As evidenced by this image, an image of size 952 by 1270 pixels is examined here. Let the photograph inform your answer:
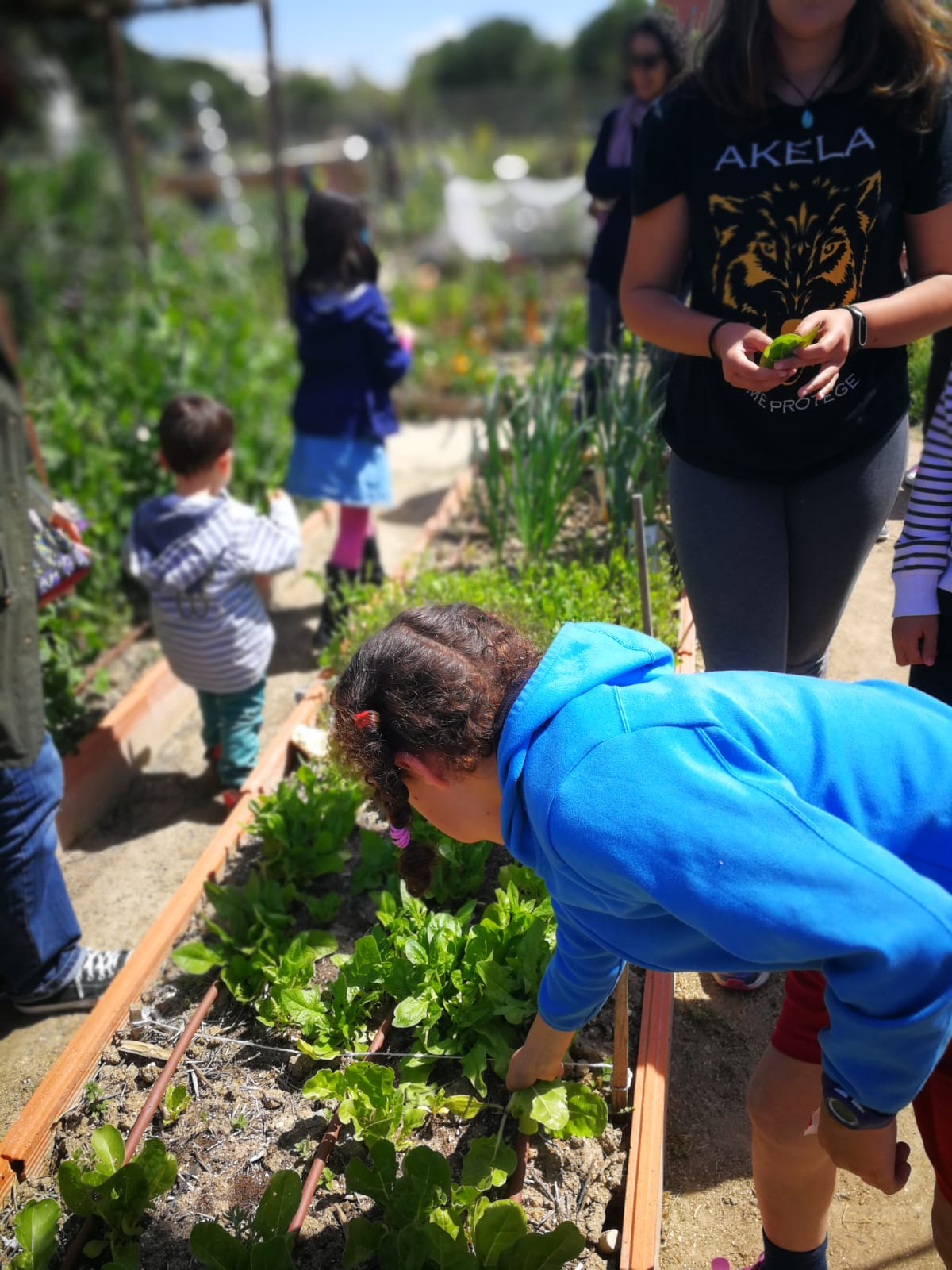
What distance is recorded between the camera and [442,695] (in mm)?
1320

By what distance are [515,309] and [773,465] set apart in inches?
240

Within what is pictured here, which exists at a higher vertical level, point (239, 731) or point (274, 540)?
point (274, 540)

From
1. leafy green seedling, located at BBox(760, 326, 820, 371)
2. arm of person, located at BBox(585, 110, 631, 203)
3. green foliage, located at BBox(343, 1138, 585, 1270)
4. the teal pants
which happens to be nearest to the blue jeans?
the teal pants

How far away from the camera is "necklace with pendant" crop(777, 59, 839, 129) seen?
1.62 meters

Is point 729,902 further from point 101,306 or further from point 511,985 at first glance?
point 101,306

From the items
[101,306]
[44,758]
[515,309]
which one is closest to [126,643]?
[44,758]

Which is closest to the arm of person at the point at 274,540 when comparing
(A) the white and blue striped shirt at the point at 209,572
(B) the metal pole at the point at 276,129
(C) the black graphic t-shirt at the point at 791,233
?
(A) the white and blue striped shirt at the point at 209,572

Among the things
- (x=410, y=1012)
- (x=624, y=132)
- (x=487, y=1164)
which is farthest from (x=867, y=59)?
(x=624, y=132)

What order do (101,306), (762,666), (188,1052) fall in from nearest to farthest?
(762,666)
(188,1052)
(101,306)

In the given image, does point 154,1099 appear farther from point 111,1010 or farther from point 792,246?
point 792,246

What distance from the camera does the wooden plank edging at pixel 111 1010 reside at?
187cm

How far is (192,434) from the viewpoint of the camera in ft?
9.35

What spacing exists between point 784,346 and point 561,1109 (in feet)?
4.26

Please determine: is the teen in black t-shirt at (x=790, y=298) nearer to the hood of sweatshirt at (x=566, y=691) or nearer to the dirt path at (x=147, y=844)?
the hood of sweatshirt at (x=566, y=691)
